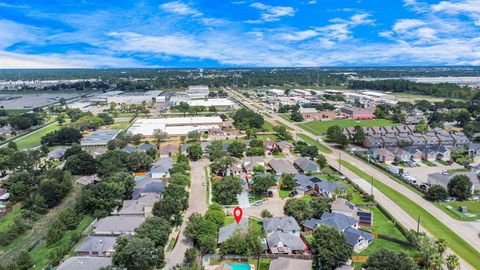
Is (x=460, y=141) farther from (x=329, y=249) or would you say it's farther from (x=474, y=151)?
(x=329, y=249)

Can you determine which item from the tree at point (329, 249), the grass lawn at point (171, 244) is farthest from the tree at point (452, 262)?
the grass lawn at point (171, 244)

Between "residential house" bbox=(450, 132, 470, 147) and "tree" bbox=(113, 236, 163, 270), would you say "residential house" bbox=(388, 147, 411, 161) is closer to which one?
"residential house" bbox=(450, 132, 470, 147)

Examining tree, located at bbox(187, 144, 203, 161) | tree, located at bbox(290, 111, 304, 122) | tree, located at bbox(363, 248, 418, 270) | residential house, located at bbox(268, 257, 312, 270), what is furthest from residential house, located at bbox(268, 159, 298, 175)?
tree, located at bbox(290, 111, 304, 122)

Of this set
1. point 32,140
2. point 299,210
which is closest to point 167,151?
point 299,210

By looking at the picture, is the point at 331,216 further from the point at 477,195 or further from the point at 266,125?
the point at 266,125

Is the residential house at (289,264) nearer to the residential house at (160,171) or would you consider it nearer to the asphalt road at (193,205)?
the asphalt road at (193,205)

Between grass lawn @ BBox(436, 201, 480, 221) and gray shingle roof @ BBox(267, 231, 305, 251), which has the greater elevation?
gray shingle roof @ BBox(267, 231, 305, 251)
